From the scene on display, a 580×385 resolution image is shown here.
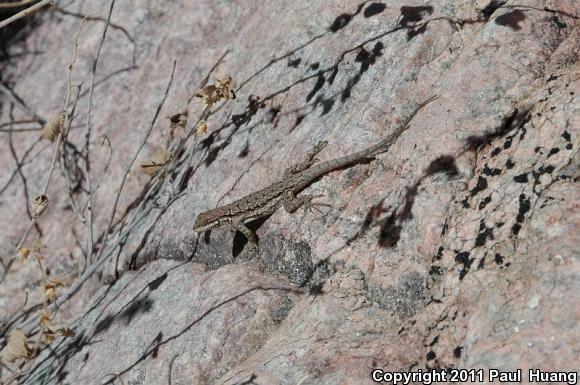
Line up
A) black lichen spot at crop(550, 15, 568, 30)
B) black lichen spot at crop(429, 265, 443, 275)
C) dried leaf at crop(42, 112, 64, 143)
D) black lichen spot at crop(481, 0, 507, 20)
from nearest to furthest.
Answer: black lichen spot at crop(429, 265, 443, 275)
dried leaf at crop(42, 112, 64, 143)
black lichen spot at crop(550, 15, 568, 30)
black lichen spot at crop(481, 0, 507, 20)

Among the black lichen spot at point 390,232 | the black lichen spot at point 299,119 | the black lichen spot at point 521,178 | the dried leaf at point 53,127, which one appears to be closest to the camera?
the black lichen spot at point 521,178

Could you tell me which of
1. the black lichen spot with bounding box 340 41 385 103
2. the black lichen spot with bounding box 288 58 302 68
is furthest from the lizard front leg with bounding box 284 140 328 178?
the black lichen spot with bounding box 288 58 302 68

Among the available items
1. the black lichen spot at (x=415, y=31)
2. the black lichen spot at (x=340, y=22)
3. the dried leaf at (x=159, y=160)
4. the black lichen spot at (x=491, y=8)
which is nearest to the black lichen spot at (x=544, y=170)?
the black lichen spot at (x=491, y=8)

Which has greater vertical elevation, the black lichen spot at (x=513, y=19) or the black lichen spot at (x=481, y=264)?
the black lichen spot at (x=513, y=19)

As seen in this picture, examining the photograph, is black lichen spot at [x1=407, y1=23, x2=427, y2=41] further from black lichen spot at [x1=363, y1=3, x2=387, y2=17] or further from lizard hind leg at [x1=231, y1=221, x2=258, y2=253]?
lizard hind leg at [x1=231, y1=221, x2=258, y2=253]

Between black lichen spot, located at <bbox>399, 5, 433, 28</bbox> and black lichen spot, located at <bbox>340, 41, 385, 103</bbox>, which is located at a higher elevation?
black lichen spot, located at <bbox>399, 5, 433, 28</bbox>

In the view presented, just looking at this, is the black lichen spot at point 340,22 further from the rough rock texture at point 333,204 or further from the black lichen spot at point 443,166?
the black lichen spot at point 443,166

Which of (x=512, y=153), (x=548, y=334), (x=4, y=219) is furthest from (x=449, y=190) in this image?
(x=4, y=219)

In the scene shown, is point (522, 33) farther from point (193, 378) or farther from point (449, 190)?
point (193, 378)
